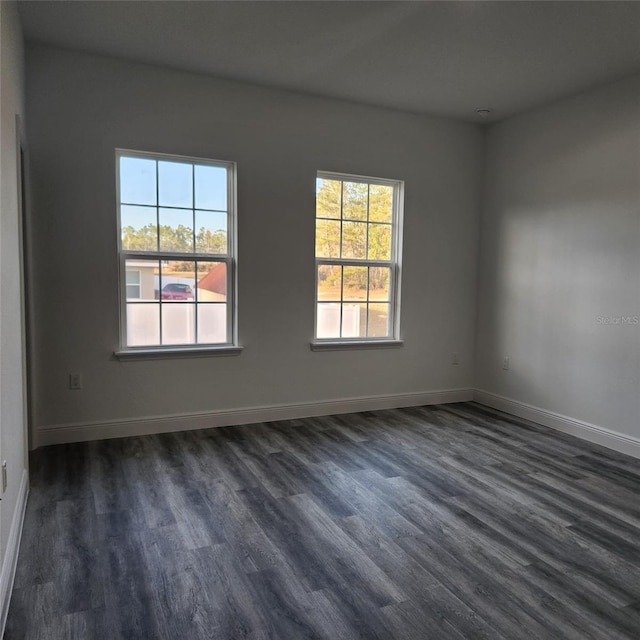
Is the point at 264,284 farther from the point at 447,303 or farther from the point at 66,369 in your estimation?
the point at 447,303

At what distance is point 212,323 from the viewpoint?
4.11 meters

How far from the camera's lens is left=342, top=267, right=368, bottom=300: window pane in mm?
4617

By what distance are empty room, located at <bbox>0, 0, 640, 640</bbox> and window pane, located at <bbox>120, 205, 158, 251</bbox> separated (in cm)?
3

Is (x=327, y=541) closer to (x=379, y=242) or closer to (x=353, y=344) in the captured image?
(x=353, y=344)

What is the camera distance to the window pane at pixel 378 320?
4.77m

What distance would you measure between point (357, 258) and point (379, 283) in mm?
338

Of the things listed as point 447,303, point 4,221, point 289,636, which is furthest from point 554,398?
point 4,221

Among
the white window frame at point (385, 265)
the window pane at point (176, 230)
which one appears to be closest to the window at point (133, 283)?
the window pane at point (176, 230)

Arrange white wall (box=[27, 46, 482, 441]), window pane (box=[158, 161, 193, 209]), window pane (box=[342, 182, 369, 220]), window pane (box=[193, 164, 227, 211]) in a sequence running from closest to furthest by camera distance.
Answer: white wall (box=[27, 46, 482, 441]), window pane (box=[158, 161, 193, 209]), window pane (box=[193, 164, 227, 211]), window pane (box=[342, 182, 369, 220])

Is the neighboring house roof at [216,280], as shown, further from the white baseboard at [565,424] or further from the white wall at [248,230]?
the white baseboard at [565,424]

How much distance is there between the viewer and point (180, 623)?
5.86ft

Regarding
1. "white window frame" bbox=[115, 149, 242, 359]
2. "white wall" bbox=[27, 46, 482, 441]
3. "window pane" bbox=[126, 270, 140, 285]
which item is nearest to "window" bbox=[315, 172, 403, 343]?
"white wall" bbox=[27, 46, 482, 441]

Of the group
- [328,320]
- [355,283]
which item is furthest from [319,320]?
[355,283]

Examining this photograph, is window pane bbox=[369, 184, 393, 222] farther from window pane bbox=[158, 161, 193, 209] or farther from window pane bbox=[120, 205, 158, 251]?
window pane bbox=[120, 205, 158, 251]
